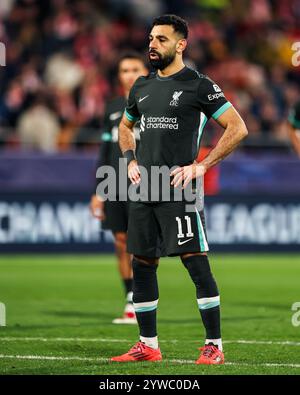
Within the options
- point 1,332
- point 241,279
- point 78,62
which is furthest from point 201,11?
point 1,332

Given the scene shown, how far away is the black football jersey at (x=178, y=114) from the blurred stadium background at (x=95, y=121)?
6.81 meters

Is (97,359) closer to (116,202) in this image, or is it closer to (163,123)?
(163,123)

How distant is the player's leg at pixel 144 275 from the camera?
27.1 feet

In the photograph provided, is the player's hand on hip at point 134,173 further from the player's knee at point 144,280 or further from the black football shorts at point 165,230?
the player's knee at point 144,280

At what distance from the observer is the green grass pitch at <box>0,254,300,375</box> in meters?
8.09

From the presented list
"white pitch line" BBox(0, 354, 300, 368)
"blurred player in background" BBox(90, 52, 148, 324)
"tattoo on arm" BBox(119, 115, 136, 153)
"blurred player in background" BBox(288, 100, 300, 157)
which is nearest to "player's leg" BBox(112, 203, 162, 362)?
"white pitch line" BBox(0, 354, 300, 368)

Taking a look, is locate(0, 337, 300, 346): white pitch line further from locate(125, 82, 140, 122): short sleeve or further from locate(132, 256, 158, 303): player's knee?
locate(125, 82, 140, 122): short sleeve

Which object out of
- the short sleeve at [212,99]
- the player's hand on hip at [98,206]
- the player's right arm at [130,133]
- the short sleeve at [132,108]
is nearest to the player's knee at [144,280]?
the player's right arm at [130,133]

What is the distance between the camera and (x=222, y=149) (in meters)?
8.02

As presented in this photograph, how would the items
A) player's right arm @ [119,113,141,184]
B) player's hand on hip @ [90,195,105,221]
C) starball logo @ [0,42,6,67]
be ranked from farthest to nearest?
starball logo @ [0,42,6,67] → player's hand on hip @ [90,195,105,221] → player's right arm @ [119,113,141,184]

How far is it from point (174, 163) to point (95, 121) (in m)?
11.5

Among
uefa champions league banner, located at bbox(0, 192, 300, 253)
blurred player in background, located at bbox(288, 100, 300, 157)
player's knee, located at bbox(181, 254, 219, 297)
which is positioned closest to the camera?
player's knee, located at bbox(181, 254, 219, 297)

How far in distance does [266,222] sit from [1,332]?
31.1 feet

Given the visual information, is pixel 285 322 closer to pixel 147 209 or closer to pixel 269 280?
pixel 147 209
